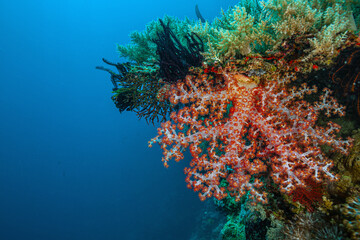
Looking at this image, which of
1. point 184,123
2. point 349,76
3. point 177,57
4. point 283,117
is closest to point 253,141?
point 283,117

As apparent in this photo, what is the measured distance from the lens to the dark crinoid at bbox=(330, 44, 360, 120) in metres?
2.94

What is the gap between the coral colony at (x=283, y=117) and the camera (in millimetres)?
2955

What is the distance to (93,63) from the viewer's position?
11000 cm

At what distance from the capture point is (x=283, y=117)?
3473 millimetres

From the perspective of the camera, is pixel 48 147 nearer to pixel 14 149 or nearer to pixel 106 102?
pixel 14 149

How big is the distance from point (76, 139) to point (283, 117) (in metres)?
90.7

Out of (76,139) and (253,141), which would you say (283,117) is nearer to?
(253,141)

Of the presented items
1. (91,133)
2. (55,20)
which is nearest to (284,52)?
(91,133)

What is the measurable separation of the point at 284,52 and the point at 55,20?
491 feet

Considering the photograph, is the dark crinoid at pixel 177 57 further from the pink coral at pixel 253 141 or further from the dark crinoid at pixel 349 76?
the dark crinoid at pixel 349 76

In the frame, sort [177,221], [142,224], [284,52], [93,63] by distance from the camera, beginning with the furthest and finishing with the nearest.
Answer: [93,63], [142,224], [177,221], [284,52]

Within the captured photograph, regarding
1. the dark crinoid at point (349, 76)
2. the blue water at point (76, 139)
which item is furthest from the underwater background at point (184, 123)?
the blue water at point (76, 139)

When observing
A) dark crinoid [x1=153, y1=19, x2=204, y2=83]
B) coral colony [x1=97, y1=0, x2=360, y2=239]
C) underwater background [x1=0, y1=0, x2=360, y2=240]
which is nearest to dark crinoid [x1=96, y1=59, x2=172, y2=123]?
underwater background [x1=0, y1=0, x2=360, y2=240]

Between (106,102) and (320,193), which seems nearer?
(320,193)
